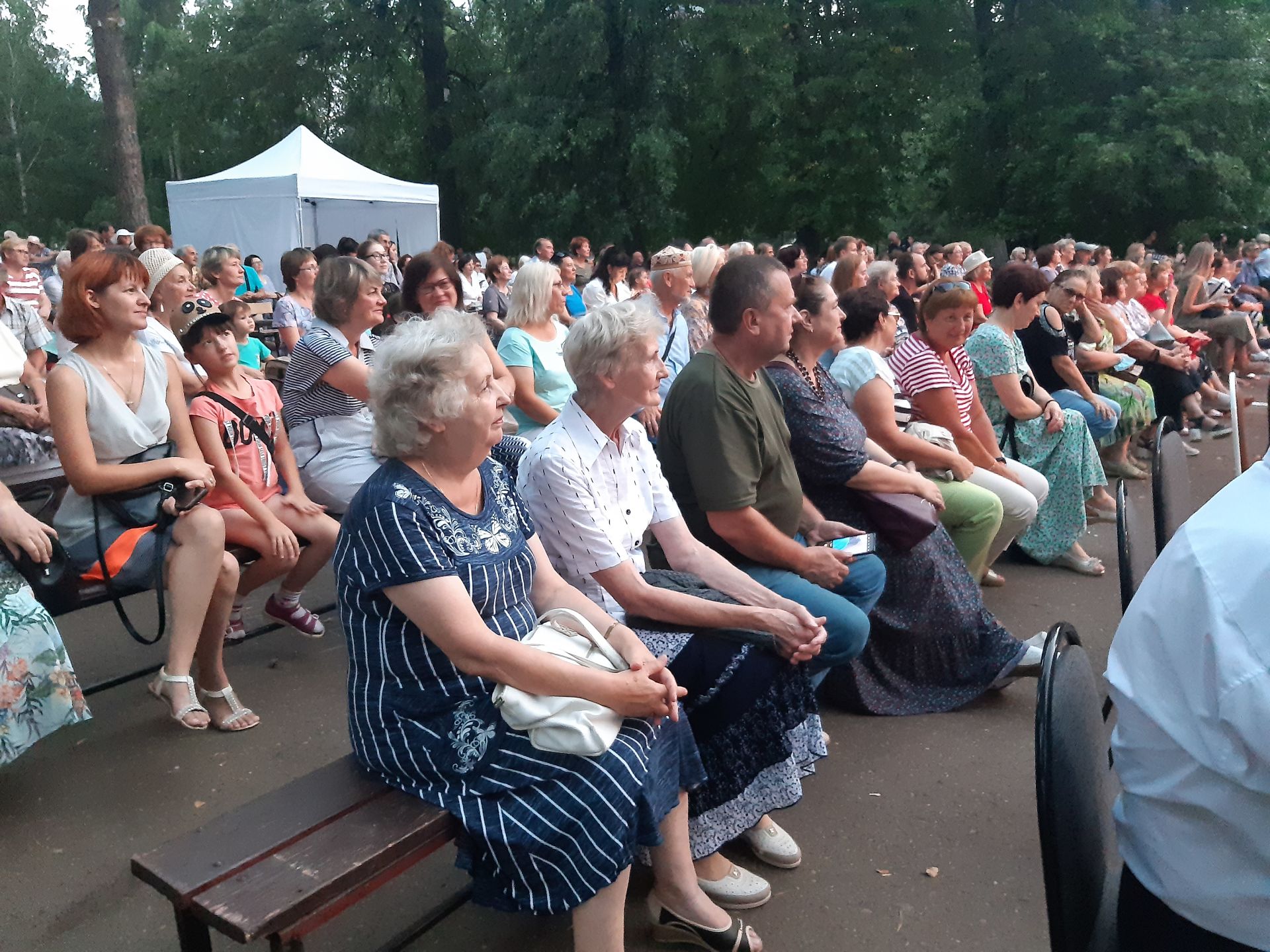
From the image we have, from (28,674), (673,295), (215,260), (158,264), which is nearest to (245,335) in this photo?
(158,264)

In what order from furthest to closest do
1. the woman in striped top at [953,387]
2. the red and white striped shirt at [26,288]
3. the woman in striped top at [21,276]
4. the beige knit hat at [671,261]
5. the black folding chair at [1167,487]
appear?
the woman in striped top at [21,276] < the red and white striped shirt at [26,288] < the beige knit hat at [671,261] < the woman in striped top at [953,387] < the black folding chair at [1167,487]

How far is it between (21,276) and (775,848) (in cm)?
738

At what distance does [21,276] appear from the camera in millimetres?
7488

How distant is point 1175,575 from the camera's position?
1.25 meters

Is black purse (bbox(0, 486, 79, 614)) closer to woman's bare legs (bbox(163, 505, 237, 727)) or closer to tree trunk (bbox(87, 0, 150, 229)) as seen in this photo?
woman's bare legs (bbox(163, 505, 237, 727))

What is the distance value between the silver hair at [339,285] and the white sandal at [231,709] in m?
1.46

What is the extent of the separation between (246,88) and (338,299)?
24535mm

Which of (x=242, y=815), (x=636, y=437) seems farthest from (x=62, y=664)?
(x=636, y=437)

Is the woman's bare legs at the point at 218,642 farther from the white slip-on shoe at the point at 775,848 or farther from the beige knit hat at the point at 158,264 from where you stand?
the beige knit hat at the point at 158,264

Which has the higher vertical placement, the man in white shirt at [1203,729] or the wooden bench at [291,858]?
the man in white shirt at [1203,729]

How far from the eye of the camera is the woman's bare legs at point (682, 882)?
2.15m

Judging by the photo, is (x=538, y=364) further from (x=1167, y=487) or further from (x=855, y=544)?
(x=1167, y=487)

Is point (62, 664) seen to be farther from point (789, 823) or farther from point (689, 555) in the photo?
point (789, 823)

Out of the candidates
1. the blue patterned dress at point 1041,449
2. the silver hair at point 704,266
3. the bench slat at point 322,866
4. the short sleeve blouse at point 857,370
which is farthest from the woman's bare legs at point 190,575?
the silver hair at point 704,266
